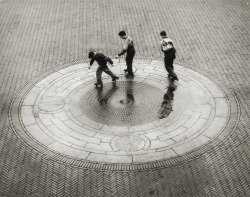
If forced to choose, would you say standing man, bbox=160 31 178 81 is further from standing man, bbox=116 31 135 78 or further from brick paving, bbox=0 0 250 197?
brick paving, bbox=0 0 250 197

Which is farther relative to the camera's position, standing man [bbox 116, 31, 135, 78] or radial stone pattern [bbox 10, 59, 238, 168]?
standing man [bbox 116, 31, 135, 78]

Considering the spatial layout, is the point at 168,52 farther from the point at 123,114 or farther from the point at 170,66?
the point at 123,114

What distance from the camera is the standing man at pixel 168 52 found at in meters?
12.5

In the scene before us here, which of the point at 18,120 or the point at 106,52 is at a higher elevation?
the point at 106,52

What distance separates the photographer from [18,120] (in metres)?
11.4

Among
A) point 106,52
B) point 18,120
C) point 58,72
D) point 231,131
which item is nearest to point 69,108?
point 18,120

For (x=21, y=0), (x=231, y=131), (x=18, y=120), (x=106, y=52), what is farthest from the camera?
(x=21, y=0)

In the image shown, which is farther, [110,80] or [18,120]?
[110,80]

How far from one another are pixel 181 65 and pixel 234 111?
3.64 metres

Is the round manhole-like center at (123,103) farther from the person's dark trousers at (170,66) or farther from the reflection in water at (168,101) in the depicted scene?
the person's dark trousers at (170,66)

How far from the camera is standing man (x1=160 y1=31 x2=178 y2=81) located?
12516 millimetres

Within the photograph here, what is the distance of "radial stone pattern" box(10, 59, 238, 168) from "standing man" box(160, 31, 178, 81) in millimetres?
400

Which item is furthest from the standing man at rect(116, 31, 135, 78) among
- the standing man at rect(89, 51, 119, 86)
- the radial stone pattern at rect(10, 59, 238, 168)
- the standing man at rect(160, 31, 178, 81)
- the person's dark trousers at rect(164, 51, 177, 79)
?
the person's dark trousers at rect(164, 51, 177, 79)

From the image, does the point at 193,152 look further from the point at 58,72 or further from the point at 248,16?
the point at 248,16
